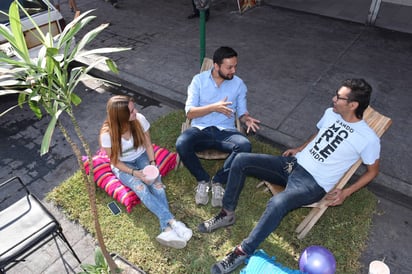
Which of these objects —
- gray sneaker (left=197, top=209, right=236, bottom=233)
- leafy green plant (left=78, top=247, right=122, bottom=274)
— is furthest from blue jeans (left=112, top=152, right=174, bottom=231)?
leafy green plant (left=78, top=247, right=122, bottom=274)

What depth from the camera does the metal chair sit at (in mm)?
2768

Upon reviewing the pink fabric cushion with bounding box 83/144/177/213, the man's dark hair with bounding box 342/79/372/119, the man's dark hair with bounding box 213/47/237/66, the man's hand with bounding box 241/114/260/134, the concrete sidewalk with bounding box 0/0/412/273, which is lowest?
the concrete sidewalk with bounding box 0/0/412/273

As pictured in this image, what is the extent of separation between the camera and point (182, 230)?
373 centimetres

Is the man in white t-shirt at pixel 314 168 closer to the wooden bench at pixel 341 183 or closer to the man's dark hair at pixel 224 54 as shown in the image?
the wooden bench at pixel 341 183

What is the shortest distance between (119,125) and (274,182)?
6.11 ft

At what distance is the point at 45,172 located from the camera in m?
4.69

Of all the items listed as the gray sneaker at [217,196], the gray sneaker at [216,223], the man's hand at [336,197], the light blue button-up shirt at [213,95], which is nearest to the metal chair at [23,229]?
the gray sneaker at [216,223]

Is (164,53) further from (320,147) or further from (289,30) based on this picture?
(320,147)

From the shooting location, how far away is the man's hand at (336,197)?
3.49 meters

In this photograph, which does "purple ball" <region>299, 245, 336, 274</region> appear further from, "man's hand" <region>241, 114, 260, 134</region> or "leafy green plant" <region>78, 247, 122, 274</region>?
"leafy green plant" <region>78, 247, 122, 274</region>

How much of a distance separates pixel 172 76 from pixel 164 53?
3.35 ft

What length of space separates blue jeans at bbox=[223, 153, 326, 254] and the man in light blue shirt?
318 millimetres

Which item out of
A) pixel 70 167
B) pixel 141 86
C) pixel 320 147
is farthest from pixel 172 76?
pixel 320 147

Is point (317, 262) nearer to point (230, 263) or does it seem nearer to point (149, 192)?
point (230, 263)
